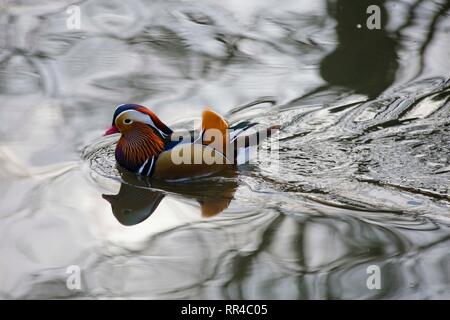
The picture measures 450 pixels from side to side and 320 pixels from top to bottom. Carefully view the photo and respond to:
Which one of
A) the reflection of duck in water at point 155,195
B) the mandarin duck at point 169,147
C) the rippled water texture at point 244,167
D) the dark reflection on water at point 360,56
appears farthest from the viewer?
the dark reflection on water at point 360,56

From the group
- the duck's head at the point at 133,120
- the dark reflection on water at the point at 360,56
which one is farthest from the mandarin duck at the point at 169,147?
the dark reflection on water at the point at 360,56

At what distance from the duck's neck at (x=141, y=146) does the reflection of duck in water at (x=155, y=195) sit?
13 centimetres

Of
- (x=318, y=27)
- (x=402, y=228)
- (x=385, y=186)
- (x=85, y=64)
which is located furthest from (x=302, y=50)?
(x=402, y=228)

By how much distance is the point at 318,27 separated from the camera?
8.84 metres

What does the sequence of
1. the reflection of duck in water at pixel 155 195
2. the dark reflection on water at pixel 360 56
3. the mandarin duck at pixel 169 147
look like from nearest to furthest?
the reflection of duck in water at pixel 155 195 < the mandarin duck at pixel 169 147 < the dark reflection on water at pixel 360 56

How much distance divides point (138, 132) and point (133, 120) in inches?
3.8

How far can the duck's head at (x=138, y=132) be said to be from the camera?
251 inches

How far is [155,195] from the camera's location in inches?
245

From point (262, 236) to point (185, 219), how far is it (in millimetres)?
580

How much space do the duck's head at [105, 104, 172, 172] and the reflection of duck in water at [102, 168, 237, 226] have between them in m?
0.17

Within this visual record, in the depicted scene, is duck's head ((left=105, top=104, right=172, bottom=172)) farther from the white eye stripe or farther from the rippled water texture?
the rippled water texture

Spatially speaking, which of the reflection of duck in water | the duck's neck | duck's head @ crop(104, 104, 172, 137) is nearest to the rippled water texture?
the reflection of duck in water

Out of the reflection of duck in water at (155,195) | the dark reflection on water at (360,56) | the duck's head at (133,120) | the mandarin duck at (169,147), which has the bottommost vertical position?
the reflection of duck in water at (155,195)

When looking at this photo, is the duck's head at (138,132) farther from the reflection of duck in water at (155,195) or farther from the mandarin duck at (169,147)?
the reflection of duck in water at (155,195)
